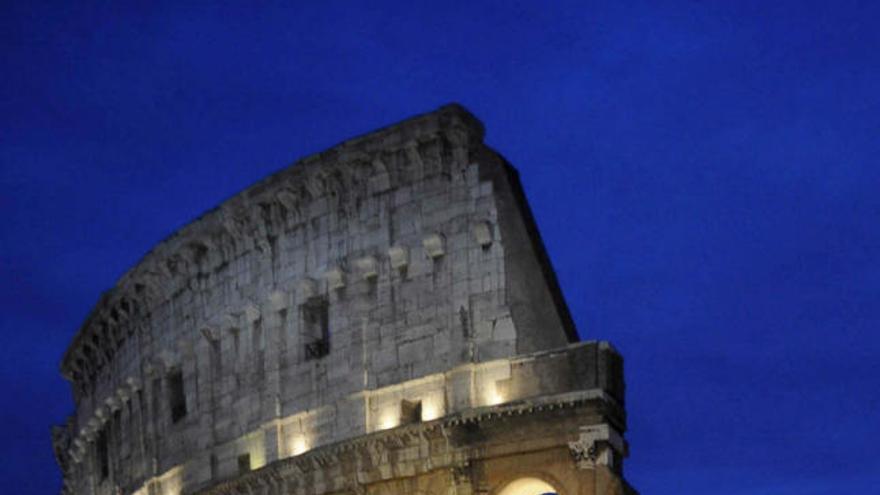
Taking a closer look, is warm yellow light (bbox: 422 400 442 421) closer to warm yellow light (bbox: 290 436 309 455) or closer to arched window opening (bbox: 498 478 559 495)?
arched window opening (bbox: 498 478 559 495)

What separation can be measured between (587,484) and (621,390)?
206 cm

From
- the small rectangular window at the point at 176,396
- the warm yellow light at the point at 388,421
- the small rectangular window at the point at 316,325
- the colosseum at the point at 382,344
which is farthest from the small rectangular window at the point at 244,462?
the warm yellow light at the point at 388,421

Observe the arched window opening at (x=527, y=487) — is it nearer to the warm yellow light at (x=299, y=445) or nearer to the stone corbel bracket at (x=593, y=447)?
the stone corbel bracket at (x=593, y=447)

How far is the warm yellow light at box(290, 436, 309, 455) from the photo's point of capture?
34.8 m

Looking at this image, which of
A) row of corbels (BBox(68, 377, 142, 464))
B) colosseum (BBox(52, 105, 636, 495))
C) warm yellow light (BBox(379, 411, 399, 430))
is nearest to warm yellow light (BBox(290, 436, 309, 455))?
colosseum (BBox(52, 105, 636, 495))

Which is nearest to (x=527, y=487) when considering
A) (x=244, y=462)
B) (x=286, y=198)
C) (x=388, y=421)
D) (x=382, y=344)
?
(x=388, y=421)

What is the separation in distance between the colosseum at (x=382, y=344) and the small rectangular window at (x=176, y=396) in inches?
3.0

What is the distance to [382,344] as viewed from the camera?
33.9m

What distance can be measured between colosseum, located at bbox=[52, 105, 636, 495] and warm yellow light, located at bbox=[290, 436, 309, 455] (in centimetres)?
5

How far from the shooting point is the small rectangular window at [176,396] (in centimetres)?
3969

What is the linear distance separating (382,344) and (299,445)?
2.98 m

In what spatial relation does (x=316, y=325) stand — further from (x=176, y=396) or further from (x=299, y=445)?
(x=176, y=396)

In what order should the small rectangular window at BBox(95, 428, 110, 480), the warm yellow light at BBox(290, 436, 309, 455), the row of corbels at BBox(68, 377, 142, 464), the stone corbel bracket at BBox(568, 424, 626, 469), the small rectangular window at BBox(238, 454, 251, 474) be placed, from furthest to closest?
1. the small rectangular window at BBox(95, 428, 110, 480)
2. the row of corbels at BBox(68, 377, 142, 464)
3. the small rectangular window at BBox(238, 454, 251, 474)
4. the warm yellow light at BBox(290, 436, 309, 455)
5. the stone corbel bracket at BBox(568, 424, 626, 469)

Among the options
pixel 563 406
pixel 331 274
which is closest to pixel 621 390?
pixel 563 406
